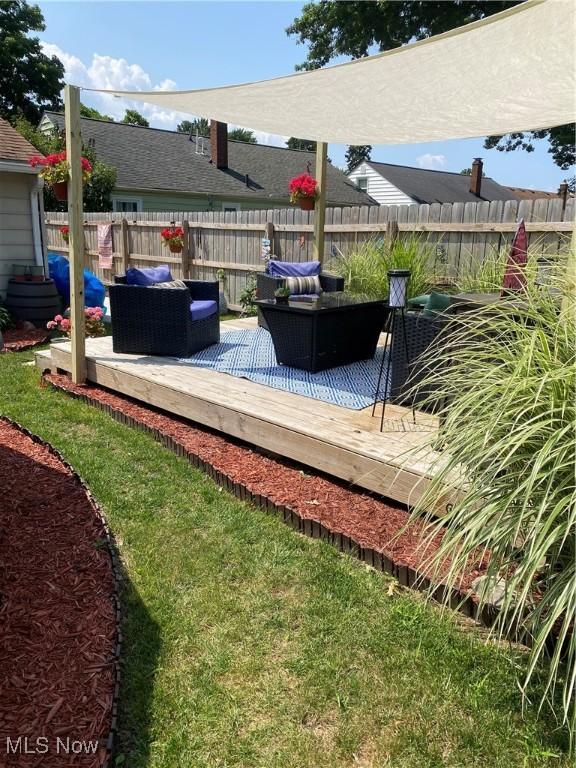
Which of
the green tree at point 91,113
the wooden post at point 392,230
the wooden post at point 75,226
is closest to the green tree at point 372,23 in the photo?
the wooden post at point 392,230

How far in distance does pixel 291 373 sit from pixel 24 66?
30.7m

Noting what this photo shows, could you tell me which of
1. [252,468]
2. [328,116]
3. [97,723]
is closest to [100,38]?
[328,116]

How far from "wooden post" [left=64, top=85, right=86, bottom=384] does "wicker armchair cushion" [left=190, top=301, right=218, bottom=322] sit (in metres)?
0.97

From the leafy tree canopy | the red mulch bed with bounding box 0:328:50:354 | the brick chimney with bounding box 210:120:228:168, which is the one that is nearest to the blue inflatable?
the red mulch bed with bounding box 0:328:50:354

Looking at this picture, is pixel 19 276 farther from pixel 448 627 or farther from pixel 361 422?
pixel 448 627

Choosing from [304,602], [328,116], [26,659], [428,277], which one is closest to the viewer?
[26,659]

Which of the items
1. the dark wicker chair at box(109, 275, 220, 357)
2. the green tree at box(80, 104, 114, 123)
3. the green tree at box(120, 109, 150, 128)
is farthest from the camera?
the green tree at box(120, 109, 150, 128)

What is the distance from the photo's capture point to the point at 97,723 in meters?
1.74

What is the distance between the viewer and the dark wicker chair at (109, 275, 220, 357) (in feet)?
16.6

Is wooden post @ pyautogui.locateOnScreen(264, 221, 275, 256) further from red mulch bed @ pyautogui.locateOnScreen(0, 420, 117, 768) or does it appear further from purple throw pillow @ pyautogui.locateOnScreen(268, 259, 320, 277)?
red mulch bed @ pyautogui.locateOnScreen(0, 420, 117, 768)

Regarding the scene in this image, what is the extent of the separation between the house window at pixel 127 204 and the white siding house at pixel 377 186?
11.9 metres

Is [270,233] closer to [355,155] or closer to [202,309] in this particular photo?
[202,309]

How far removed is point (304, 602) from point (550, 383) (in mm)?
1290

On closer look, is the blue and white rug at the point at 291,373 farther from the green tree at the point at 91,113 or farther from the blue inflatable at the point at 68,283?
the green tree at the point at 91,113
